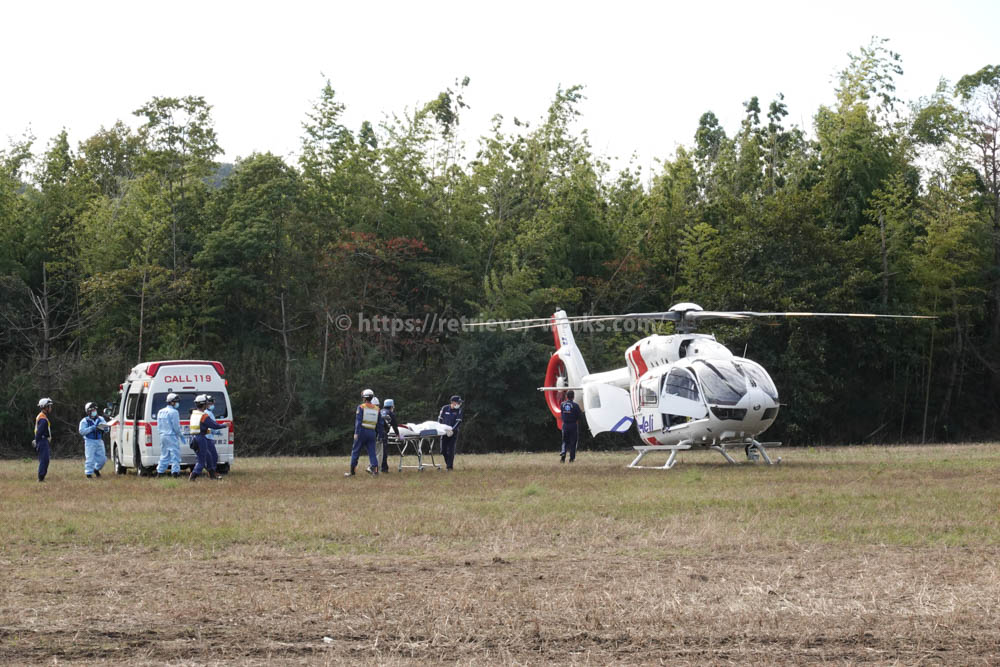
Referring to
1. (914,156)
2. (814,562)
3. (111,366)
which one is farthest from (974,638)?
(914,156)

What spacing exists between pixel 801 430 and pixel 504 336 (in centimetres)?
975

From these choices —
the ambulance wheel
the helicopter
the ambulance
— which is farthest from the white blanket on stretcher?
the ambulance wheel

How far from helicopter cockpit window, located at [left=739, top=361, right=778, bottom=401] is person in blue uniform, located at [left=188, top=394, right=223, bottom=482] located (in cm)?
874

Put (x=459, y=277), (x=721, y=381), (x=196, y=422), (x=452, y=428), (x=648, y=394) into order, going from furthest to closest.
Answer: (x=459, y=277) → (x=452, y=428) → (x=648, y=394) → (x=721, y=381) → (x=196, y=422)

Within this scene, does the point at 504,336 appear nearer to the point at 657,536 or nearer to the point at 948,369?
the point at 948,369

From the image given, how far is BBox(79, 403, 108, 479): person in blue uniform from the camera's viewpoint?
1909 cm

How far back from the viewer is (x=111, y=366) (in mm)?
33781

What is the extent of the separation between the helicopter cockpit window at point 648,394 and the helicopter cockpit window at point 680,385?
0.30m

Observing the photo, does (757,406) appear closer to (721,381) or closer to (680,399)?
(721,381)

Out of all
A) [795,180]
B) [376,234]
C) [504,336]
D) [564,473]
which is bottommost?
[564,473]

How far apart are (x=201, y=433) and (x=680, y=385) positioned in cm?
789

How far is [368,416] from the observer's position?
18.5 meters

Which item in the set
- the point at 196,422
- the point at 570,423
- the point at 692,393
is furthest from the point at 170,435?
the point at 692,393

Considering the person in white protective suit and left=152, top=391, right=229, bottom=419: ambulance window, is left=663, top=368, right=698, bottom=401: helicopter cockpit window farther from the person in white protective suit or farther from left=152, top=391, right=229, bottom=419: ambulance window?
the person in white protective suit
